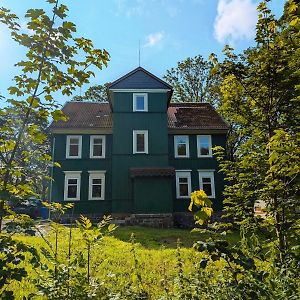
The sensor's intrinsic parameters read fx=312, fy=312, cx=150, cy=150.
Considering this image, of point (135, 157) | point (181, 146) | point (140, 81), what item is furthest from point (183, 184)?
point (140, 81)

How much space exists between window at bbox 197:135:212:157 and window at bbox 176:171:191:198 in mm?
1967

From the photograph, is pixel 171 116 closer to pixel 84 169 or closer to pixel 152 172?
pixel 152 172

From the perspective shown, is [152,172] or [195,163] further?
[195,163]

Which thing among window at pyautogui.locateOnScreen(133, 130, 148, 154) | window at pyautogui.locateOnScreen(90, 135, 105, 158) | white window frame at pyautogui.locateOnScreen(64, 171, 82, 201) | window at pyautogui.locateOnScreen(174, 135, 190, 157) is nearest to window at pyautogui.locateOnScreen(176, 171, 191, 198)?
window at pyautogui.locateOnScreen(174, 135, 190, 157)

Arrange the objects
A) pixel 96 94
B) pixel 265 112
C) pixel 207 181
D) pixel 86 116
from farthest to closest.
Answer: pixel 96 94 → pixel 86 116 → pixel 207 181 → pixel 265 112

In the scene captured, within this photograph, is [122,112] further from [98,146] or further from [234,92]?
[234,92]

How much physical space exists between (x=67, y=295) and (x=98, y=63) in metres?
2.63

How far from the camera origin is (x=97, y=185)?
23797mm

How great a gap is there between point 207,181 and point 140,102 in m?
8.12

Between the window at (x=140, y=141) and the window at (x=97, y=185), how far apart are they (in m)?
3.22

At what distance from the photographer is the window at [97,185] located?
23.7 metres

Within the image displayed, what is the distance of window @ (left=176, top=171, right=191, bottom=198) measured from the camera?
2431 centimetres

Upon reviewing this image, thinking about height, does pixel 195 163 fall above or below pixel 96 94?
below

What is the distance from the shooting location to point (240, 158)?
593 cm
